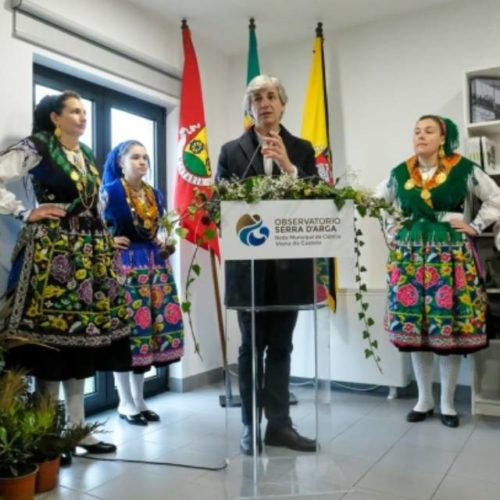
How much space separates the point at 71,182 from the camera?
2.22 m

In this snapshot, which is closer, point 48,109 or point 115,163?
point 48,109

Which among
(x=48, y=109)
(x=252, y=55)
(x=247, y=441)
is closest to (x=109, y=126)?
(x=48, y=109)

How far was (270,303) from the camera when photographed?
1891 millimetres

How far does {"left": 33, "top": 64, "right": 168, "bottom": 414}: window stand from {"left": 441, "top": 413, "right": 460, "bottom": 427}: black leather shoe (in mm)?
1705

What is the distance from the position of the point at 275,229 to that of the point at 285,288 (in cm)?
26

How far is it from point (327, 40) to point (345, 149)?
0.76m

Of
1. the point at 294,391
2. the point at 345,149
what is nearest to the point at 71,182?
the point at 294,391

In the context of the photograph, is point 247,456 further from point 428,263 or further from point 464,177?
point 464,177

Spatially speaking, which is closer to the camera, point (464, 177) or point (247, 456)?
point (247, 456)

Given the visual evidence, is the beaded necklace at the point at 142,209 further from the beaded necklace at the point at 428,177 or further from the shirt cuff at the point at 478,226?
the shirt cuff at the point at 478,226

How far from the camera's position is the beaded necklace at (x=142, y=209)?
8.95 ft

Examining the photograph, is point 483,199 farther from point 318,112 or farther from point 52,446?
point 52,446

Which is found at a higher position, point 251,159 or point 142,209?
point 251,159

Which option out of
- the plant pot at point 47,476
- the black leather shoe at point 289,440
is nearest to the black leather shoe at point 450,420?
the black leather shoe at point 289,440
